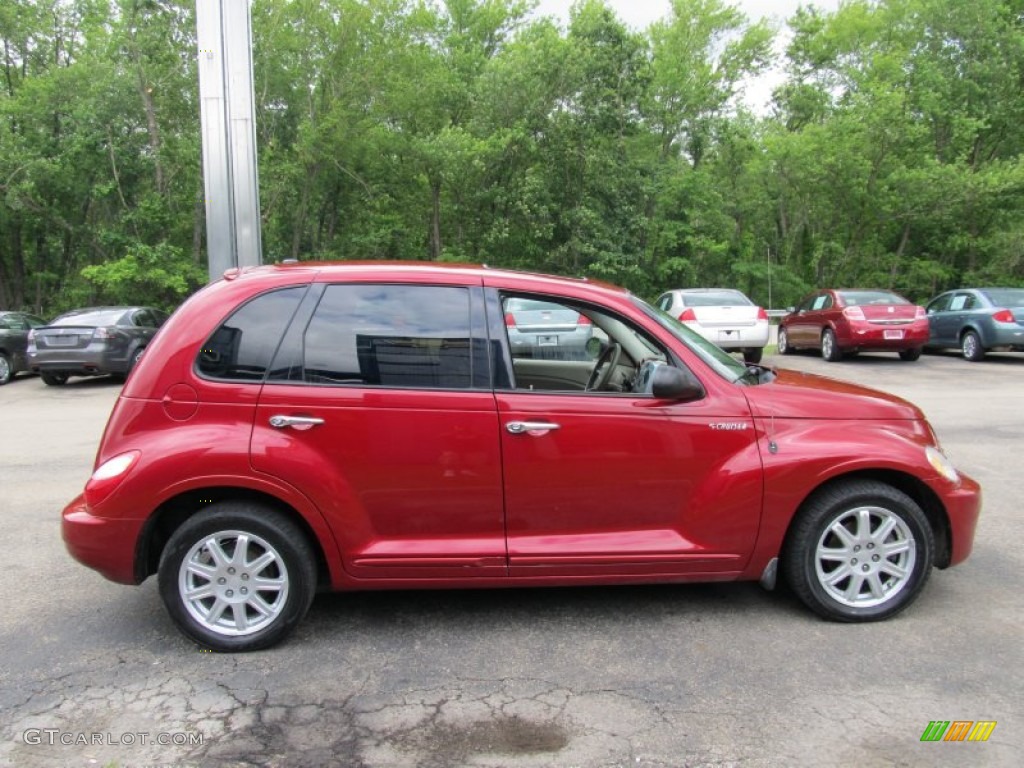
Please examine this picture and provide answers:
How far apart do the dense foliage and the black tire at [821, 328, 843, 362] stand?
10.1 m

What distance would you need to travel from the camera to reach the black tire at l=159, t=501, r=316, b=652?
3301 millimetres

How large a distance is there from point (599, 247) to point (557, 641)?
22731 mm

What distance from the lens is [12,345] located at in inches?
582

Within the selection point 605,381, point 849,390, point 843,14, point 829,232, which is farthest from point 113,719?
point 843,14

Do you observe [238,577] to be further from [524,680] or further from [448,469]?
[524,680]

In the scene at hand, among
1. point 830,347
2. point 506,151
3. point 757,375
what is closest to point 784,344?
point 830,347

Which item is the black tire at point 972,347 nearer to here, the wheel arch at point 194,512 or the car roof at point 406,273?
the car roof at point 406,273

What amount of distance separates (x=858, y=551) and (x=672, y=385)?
1.26 m

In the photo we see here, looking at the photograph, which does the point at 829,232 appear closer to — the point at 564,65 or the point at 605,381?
the point at 564,65

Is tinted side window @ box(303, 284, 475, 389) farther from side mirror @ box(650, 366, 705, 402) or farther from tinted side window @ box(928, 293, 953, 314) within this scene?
tinted side window @ box(928, 293, 953, 314)

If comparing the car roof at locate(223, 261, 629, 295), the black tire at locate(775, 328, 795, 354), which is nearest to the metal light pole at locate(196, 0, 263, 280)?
the car roof at locate(223, 261, 629, 295)

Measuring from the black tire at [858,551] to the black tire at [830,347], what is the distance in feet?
41.2

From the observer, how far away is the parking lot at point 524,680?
2.63 meters

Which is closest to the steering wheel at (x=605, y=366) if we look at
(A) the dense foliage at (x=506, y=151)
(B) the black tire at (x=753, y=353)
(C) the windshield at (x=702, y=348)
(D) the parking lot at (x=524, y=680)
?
(C) the windshield at (x=702, y=348)
